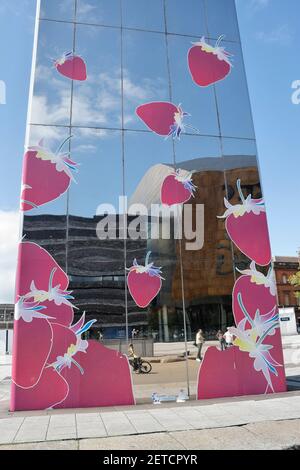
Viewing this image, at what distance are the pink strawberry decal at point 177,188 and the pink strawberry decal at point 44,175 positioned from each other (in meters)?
2.52

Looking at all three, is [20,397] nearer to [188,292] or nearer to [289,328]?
[188,292]

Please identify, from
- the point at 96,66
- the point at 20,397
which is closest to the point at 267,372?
the point at 20,397

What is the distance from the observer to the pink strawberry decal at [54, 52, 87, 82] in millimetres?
11586

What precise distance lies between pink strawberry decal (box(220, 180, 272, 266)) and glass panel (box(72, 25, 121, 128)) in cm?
420

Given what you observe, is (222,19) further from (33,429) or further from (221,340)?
(33,429)

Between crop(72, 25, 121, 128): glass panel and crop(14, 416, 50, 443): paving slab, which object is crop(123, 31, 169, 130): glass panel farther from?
crop(14, 416, 50, 443): paving slab

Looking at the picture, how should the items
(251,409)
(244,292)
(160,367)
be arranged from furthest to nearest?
(244,292) → (160,367) → (251,409)

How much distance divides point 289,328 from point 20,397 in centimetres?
4388

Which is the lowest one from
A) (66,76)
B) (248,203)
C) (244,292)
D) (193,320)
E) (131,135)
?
(193,320)

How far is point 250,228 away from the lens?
11.9m

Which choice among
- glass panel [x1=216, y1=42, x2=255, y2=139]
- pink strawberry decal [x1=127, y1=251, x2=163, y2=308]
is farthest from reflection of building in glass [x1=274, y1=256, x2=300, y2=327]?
pink strawberry decal [x1=127, y1=251, x2=163, y2=308]

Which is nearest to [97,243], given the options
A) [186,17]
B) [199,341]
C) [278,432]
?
[199,341]

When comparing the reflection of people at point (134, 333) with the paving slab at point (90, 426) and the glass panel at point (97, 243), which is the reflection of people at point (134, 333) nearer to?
the glass panel at point (97, 243)

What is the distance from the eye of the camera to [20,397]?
31.4 feet
